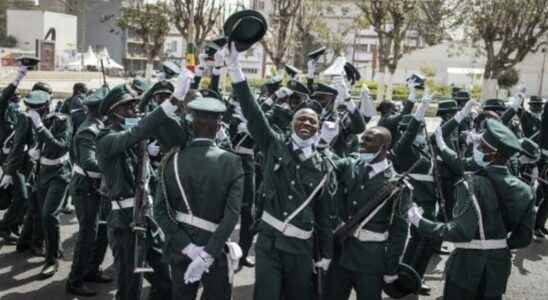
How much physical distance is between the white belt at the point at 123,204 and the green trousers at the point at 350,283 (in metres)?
1.98

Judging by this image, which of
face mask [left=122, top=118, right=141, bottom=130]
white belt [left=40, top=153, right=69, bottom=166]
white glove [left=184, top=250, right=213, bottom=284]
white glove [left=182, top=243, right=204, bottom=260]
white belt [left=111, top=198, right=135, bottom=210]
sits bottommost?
white glove [left=184, top=250, right=213, bottom=284]

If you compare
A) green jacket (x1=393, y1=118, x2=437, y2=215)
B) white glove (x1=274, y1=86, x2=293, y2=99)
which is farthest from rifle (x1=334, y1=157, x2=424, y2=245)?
white glove (x1=274, y1=86, x2=293, y2=99)

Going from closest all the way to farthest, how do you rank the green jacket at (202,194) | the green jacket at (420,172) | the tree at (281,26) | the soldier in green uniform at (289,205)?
the green jacket at (202,194) < the soldier in green uniform at (289,205) < the green jacket at (420,172) < the tree at (281,26)

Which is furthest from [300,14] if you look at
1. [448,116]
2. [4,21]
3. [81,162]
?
[4,21]

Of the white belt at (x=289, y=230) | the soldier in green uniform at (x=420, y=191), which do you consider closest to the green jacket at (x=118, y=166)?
the white belt at (x=289, y=230)

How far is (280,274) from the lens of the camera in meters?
4.80

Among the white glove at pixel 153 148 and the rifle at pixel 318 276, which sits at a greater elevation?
the white glove at pixel 153 148

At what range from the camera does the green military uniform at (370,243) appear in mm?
5035

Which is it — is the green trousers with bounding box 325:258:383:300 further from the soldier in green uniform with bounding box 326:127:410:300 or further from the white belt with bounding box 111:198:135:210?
the white belt with bounding box 111:198:135:210

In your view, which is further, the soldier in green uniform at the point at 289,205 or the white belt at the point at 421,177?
the white belt at the point at 421,177

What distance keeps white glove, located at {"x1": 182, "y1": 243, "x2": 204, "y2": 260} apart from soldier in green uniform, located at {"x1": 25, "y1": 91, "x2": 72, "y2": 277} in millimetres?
3251

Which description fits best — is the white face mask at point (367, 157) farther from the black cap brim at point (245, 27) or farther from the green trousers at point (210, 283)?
the green trousers at point (210, 283)

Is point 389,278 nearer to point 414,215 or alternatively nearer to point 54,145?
point 414,215

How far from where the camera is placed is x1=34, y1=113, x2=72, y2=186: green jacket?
284 inches
